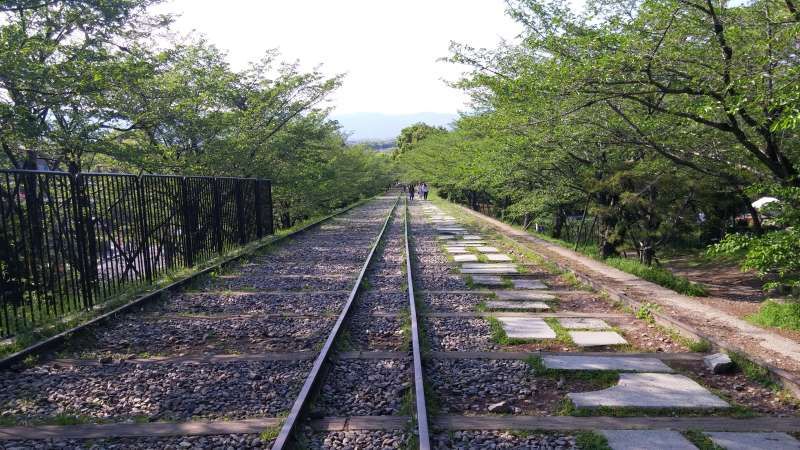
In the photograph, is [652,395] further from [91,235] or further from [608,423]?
[91,235]

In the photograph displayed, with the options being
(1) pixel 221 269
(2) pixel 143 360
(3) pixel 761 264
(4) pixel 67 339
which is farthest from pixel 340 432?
(1) pixel 221 269

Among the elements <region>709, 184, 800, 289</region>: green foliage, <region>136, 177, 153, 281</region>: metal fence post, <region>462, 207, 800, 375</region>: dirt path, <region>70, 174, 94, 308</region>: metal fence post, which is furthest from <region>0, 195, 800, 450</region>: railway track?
<region>136, 177, 153, 281</region>: metal fence post

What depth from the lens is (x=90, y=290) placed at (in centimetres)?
796

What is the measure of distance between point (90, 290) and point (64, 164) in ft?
22.8

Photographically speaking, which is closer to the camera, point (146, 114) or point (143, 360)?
point (143, 360)

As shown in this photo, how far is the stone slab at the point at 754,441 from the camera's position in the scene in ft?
12.0

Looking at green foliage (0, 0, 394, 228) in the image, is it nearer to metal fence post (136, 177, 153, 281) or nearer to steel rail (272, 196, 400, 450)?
metal fence post (136, 177, 153, 281)

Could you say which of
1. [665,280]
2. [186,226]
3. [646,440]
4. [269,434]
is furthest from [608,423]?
[186,226]

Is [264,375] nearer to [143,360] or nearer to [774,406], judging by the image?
[143,360]

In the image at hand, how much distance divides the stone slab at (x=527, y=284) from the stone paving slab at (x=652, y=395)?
4.76m

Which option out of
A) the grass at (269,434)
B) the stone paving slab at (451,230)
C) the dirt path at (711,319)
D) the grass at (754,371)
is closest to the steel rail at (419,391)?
the grass at (269,434)

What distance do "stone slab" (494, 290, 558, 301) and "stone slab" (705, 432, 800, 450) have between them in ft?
16.1

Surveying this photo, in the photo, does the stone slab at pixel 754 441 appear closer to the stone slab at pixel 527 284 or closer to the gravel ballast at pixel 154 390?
the gravel ballast at pixel 154 390

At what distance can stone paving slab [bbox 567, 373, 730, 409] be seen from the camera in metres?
4.37
